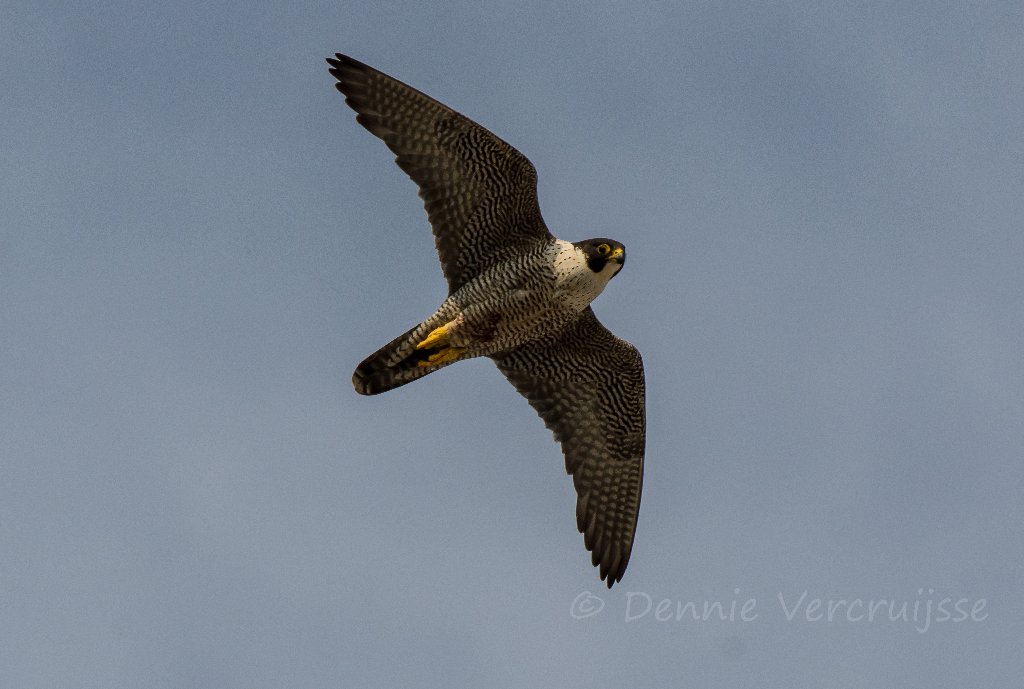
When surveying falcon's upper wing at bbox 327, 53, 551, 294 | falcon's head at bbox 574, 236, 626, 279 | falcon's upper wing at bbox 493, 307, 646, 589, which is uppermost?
falcon's upper wing at bbox 327, 53, 551, 294

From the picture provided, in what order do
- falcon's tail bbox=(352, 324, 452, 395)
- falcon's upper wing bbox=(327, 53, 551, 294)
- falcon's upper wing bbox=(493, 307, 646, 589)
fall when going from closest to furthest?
falcon's upper wing bbox=(327, 53, 551, 294) < falcon's tail bbox=(352, 324, 452, 395) < falcon's upper wing bbox=(493, 307, 646, 589)

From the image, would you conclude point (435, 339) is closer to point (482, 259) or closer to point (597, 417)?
point (482, 259)

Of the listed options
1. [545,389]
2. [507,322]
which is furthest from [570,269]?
[545,389]

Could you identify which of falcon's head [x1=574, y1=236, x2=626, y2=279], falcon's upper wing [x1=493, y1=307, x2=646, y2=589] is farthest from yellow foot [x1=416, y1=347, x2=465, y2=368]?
falcon's head [x1=574, y1=236, x2=626, y2=279]

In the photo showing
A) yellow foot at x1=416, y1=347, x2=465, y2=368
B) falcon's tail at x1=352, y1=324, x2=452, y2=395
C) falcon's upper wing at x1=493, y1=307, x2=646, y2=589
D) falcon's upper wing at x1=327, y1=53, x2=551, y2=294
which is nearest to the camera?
falcon's upper wing at x1=327, y1=53, x2=551, y2=294

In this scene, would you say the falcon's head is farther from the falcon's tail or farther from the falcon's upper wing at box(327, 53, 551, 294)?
the falcon's tail

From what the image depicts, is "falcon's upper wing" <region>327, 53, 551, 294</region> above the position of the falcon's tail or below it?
above

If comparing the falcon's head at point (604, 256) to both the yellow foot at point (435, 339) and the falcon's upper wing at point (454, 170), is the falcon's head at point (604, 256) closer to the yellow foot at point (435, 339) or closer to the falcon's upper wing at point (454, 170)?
the falcon's upper wing at point (454, 170)

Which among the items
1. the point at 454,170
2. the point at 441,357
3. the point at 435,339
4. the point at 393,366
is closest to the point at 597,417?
the point at 441,357
